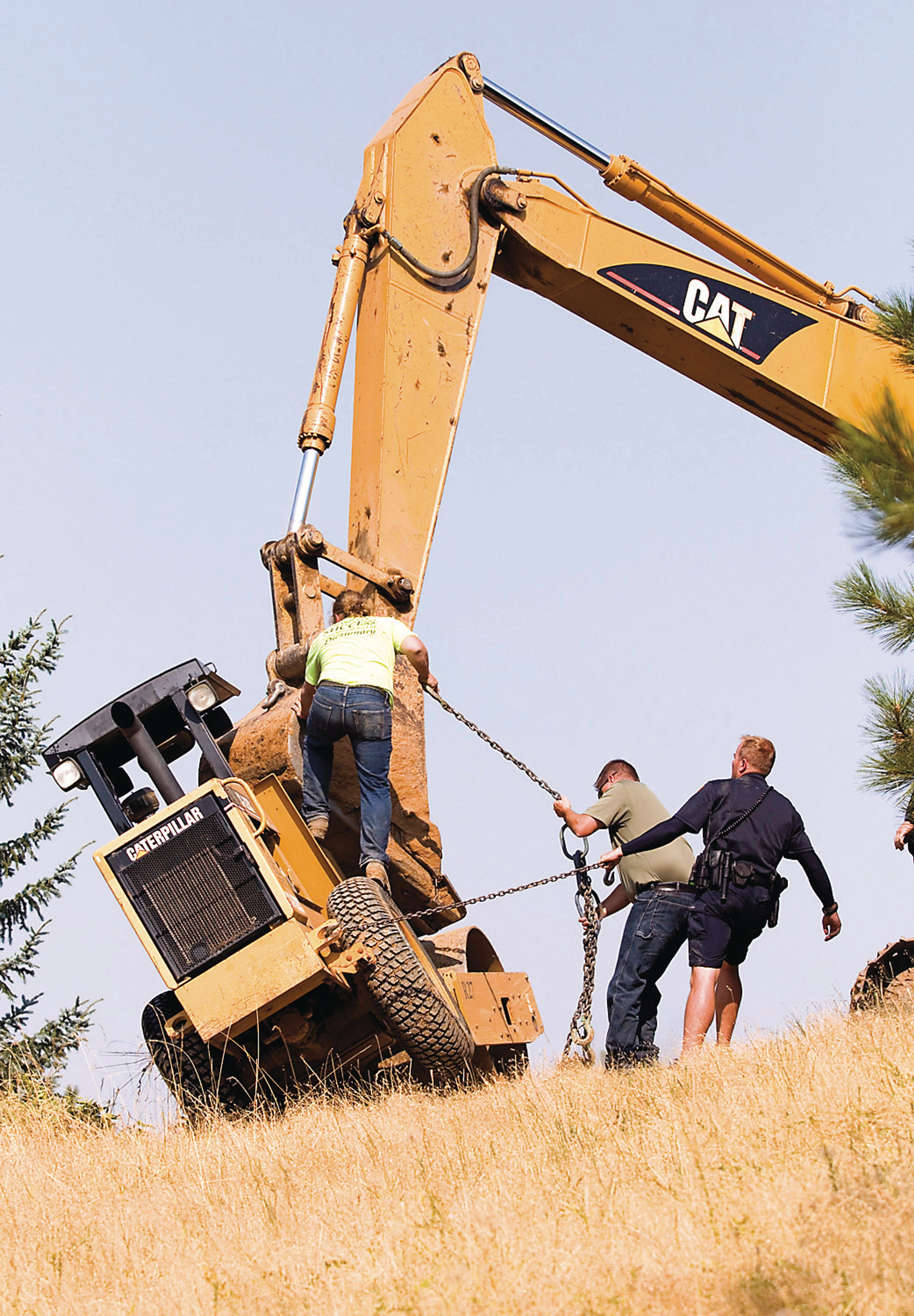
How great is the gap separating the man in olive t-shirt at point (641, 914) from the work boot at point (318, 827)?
1351 millimetres

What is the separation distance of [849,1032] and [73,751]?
3.89 m

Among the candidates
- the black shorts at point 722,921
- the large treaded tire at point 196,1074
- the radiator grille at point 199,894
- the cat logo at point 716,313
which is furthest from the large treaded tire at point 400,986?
the cat logo at point 716,313

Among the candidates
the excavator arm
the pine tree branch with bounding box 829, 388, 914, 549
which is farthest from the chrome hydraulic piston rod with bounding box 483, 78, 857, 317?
the pine tree branch with bounding box 829, 388, 914, 549

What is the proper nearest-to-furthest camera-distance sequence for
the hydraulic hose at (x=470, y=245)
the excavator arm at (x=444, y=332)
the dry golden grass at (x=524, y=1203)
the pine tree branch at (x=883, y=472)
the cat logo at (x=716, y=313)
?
the dry golden grass at (x=524, y=1203)
the pine tree branch at (x=883, y=472)
the excavator arm at (x=444, y=332)
the hydraulic hose at (x=470, y=245)
the cat logo at (x=716, y=313)

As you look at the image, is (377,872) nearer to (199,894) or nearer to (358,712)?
(358,712)

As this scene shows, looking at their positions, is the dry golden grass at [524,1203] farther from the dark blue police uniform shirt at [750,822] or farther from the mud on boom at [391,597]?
the dark blue police uniform shirt at [750,822]

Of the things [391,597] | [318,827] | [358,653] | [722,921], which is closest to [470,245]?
[391,597]

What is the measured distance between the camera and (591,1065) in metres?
8.24

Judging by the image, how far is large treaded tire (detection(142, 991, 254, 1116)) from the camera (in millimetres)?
7711

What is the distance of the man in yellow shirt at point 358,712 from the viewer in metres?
8.05

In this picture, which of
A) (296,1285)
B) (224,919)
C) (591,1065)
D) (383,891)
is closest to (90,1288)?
(296,1285)

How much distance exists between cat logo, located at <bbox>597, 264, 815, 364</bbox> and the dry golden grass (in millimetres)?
5260

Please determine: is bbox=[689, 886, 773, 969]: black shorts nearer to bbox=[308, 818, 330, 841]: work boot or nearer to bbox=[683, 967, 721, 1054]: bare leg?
bbox=[683, 967, 721, 1054]: bare leg

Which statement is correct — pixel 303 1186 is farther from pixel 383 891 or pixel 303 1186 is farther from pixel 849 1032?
pixel 849 1032
